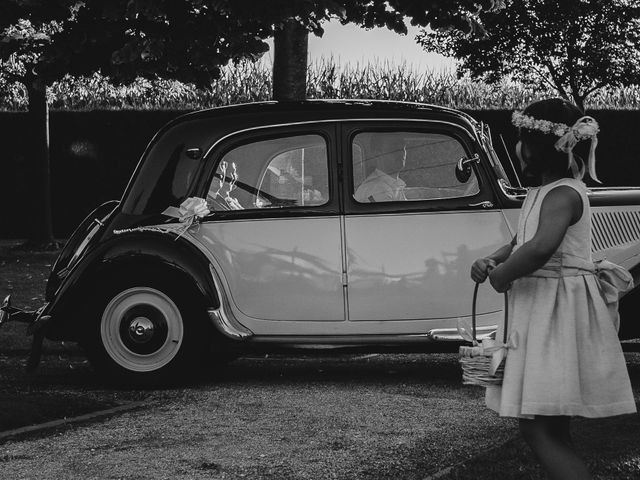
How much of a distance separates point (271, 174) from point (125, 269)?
3.62ft

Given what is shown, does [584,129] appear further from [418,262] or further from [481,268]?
[418,262]

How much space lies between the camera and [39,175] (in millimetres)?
17391

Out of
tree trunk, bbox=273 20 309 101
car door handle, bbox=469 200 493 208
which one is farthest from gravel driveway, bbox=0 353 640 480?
tree trunk, bbox=273 20 309 101

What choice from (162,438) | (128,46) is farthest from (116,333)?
(128,46)

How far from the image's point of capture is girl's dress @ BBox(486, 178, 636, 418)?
3732mm

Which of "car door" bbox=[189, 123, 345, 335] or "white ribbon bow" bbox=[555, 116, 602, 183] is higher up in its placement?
"white ribbon bow" bbox=[555, 116, 602, 183]

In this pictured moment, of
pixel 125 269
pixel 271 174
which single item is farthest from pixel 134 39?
pixel 125 269

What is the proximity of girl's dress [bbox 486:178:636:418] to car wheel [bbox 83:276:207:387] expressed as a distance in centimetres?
370

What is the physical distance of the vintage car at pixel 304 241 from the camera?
7273 mm

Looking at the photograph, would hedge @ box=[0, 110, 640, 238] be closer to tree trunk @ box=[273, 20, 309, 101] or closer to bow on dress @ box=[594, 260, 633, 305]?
tree trunk @ box=[273, 20, 309, 101]

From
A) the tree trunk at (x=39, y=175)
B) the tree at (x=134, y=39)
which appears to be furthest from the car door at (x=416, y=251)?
the tree trunk at (x=39, y=175)

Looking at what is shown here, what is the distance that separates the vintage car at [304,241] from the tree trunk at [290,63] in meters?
4.91

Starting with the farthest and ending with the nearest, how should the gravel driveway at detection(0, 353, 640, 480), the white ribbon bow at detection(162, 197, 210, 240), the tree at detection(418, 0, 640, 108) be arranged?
Result: 1. the tree at detection(418, 0, 640, 108)
2. the white ribbon bow at detection(162, 197, 210, 240)
3. the gravel driveway at detection(0, 353, 640, 480)

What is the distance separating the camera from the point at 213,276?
7.32 meters
